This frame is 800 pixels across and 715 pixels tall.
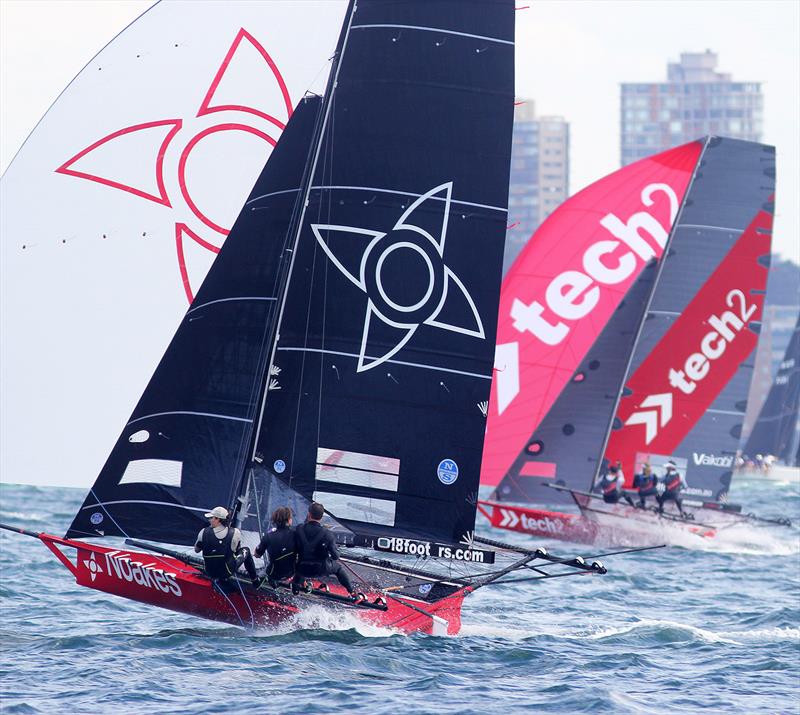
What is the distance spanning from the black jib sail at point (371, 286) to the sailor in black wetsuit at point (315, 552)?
29.2 inches

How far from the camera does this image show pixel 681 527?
71.1ft

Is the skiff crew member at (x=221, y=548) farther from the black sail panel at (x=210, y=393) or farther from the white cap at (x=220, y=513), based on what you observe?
the black sail panel at (x=210, y=393)

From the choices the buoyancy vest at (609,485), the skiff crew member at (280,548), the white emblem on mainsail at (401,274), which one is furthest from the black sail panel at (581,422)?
the skiff crew member at (280,548)

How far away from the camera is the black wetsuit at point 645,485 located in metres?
21.3

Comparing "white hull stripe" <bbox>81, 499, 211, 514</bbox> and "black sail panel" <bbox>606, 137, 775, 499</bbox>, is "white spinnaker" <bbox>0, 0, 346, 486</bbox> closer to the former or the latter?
"white hull stripe" <bbox>81, 499, 211, 514</bbox>

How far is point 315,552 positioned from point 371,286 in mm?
2250

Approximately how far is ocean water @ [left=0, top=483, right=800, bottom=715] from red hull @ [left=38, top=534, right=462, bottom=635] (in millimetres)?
153

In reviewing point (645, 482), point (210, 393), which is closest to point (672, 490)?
point (645, 482)

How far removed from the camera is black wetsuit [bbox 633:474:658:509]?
70.0 ft

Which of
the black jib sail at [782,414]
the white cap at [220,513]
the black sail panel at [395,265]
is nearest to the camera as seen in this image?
the white cap at [220,513]

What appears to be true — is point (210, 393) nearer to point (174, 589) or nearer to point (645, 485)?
point (174, 589)

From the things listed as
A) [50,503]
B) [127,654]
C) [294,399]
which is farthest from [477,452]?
[50,503]

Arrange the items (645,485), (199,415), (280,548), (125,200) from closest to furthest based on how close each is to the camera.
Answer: (280,548), (199,415), (125,200), (645,485)

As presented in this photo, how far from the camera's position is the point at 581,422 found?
21.8 metres
